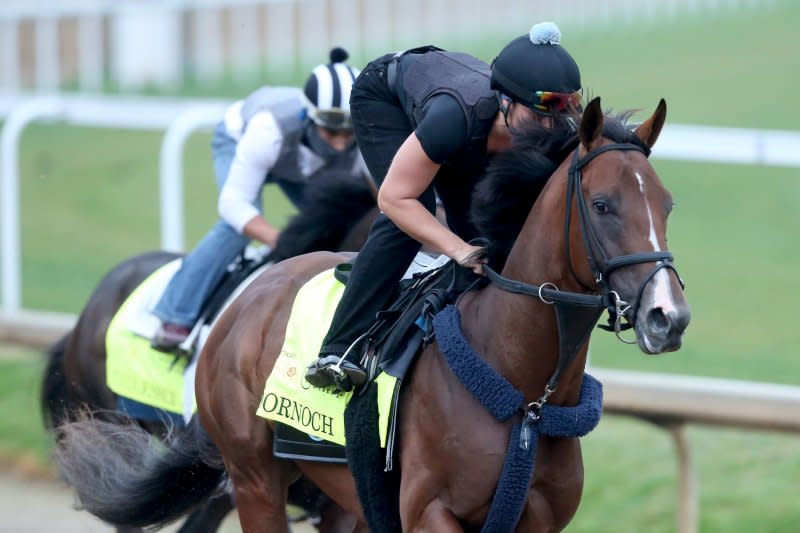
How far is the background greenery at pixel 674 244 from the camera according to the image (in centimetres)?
573

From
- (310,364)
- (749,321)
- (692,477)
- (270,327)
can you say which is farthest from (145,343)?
(749,321)

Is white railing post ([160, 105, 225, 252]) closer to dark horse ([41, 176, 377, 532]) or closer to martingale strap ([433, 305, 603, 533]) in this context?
dark horse ([41, 176, 377, 532])

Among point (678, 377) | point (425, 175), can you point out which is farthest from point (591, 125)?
point (678, 377)

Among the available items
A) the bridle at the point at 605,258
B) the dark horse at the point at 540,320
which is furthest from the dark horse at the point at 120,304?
the bridle at the point at 605,258

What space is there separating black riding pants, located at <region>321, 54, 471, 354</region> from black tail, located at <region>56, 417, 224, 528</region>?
41.0 inches

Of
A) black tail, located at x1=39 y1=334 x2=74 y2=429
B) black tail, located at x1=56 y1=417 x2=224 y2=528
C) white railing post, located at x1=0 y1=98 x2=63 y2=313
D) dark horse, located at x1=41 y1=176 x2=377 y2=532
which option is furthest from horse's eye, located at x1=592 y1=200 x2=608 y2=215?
white railing post, located at x1=0 y1=98 x2=63 y2=313

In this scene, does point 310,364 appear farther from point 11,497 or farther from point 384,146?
point 11,497

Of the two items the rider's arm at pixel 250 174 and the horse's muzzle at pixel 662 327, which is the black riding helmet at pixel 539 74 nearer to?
the horse's muzzle at pixel 662 327

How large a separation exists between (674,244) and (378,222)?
7.17m

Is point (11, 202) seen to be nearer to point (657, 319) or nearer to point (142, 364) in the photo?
point (142, 364)

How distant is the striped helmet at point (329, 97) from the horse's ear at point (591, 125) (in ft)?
7.06

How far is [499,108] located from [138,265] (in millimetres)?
2789

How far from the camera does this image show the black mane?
11.7 feet

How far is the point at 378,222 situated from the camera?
156 inches
